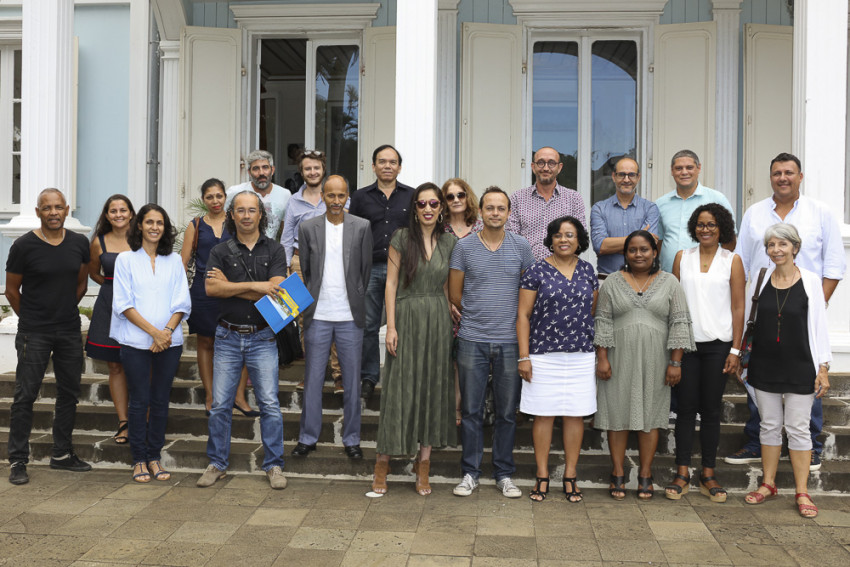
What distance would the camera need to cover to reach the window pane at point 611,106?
8250 mm

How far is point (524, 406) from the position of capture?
450cm

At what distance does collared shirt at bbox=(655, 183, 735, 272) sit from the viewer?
5.05 metres

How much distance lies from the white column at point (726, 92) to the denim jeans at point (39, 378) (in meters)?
6.10

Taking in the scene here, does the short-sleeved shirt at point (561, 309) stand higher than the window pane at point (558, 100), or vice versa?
the window pane at point (558, 100)

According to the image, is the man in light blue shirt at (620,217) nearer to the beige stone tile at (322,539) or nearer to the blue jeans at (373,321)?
the blue jeans at (373,321)

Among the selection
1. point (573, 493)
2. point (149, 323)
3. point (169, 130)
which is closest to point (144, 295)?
point (149, 323)

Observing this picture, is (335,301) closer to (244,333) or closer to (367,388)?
(244,333)

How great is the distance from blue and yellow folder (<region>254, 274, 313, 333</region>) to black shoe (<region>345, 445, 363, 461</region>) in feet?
2.91

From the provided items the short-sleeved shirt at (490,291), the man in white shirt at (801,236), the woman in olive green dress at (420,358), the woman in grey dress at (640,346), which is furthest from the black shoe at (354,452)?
the man in white shirt at (801,236)

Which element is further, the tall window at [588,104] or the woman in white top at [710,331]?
the tall window at [588,104]

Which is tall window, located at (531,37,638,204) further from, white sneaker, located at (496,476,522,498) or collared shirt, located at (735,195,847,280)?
white sneaker, located at (496,476,522,498)

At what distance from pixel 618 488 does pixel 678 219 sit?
5.72ft

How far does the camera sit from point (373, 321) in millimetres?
5238

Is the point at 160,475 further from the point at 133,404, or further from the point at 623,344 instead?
the point at 623,344
